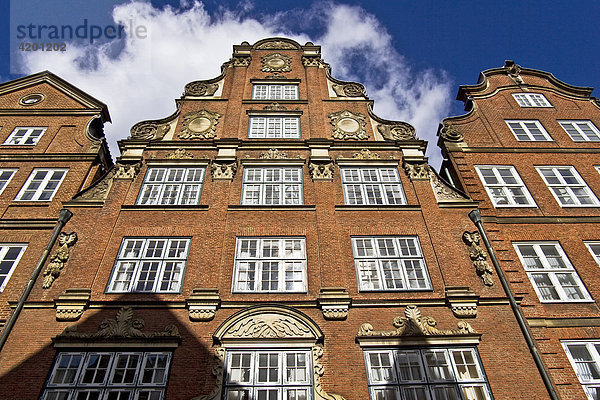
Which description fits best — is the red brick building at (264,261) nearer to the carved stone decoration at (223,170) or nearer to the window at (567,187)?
the carved stone decoration at (223,170)

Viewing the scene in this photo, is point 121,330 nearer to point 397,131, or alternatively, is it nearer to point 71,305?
point 71,305

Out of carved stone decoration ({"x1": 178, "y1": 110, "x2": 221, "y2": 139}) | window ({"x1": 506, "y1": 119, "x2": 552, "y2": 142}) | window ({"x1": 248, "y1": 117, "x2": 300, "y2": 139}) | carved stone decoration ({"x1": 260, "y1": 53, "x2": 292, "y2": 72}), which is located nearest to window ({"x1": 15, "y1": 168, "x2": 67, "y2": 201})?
carved stone decoration ({"x1": 178, "y1": 110, "x2": 221, "y2": 139})

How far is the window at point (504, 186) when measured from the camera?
51.1 feet

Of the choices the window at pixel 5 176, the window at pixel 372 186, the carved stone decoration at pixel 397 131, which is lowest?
the window at pixel 372 186

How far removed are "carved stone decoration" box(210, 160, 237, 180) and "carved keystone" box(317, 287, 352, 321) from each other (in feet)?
19.3

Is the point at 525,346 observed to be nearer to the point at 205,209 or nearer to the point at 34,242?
the point at 205,209

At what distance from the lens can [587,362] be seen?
37.4 feet

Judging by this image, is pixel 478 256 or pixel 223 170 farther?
pixel 223 170

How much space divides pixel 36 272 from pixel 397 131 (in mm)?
13857

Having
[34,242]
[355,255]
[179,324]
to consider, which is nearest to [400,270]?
[355,255]

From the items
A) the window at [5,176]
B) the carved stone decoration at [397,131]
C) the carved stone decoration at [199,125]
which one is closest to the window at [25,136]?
the window at [5,176]

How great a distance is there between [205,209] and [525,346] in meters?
10.3

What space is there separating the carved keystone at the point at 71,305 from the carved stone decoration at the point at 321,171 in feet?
27.1

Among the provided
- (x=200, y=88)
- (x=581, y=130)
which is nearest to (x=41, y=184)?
(x=200, y=88)
